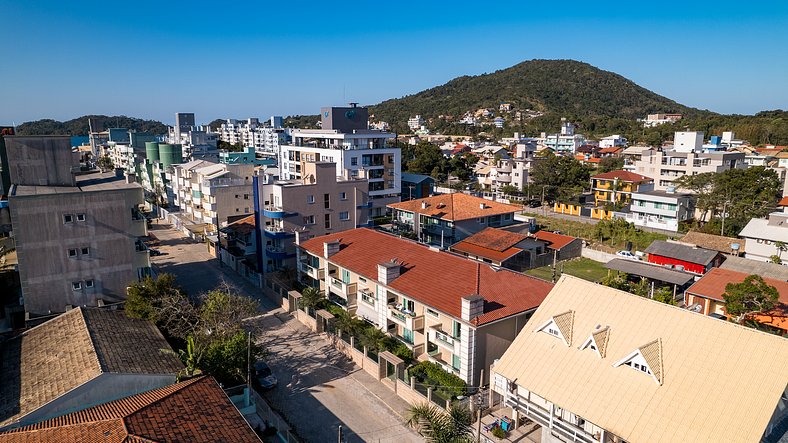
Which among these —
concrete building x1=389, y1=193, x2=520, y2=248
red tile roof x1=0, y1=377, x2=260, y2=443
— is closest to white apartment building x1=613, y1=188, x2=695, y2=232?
concrete building x1=389, y1=193, x2=520, y2=248

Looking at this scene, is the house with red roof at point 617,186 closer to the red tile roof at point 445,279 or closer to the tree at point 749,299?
the tree at point 749,299

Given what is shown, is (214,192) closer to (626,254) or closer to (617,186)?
(626,254)

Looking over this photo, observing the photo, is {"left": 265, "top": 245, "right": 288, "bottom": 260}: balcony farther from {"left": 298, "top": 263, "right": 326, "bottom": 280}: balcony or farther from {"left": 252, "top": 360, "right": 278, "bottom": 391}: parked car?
{"left": 252, "top": 360, "right": 278, "bottom": 391}: parked car

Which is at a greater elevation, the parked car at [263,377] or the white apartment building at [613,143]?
the white apartment building at [613,143]

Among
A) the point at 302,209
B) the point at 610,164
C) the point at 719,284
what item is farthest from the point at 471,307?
the point at 610,164

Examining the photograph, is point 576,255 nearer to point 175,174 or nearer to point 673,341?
point 673,341

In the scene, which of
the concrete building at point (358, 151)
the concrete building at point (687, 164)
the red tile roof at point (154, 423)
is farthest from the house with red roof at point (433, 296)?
the concrete building at point (687, 164)
